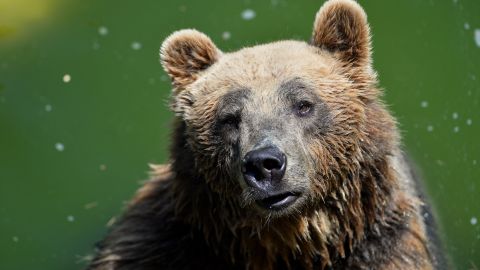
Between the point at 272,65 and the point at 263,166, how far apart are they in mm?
1103

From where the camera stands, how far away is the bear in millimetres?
6484

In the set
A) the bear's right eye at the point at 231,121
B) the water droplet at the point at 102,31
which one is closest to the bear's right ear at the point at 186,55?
the bear's right eye at the point at 231,121

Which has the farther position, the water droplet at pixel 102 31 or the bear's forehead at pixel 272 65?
the water droplet at pixel 102 31

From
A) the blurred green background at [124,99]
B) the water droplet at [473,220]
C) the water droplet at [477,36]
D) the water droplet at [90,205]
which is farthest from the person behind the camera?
the water droplet at [477,36]

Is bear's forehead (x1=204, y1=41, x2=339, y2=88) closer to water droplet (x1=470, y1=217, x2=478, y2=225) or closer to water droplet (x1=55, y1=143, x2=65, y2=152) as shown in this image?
water droplet (x1=470, y1=217, x2=478, y2=225)

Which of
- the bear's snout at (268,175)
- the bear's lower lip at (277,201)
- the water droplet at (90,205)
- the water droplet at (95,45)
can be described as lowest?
the water droplet at (90,205)

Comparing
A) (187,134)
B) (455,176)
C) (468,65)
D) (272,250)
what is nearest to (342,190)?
(272,250)

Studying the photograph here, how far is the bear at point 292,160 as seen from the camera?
6484mm

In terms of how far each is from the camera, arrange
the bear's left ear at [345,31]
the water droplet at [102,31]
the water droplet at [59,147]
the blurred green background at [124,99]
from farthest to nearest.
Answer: the water droplet at [102,31], the water droplet at [59,147], the blurred green background at [124,99], the bear's left ear at [345,31]

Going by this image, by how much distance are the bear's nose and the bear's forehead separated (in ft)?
2.61

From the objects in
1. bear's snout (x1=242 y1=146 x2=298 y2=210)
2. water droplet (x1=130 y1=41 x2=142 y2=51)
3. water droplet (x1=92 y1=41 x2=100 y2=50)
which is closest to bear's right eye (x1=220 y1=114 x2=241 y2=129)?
bear's snout (x1=242 y1=146 x2=298 y2=210)

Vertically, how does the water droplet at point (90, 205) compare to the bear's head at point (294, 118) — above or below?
below

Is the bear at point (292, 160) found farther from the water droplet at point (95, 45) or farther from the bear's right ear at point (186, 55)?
the water droplet at point (95, 45)

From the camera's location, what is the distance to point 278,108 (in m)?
6.51
